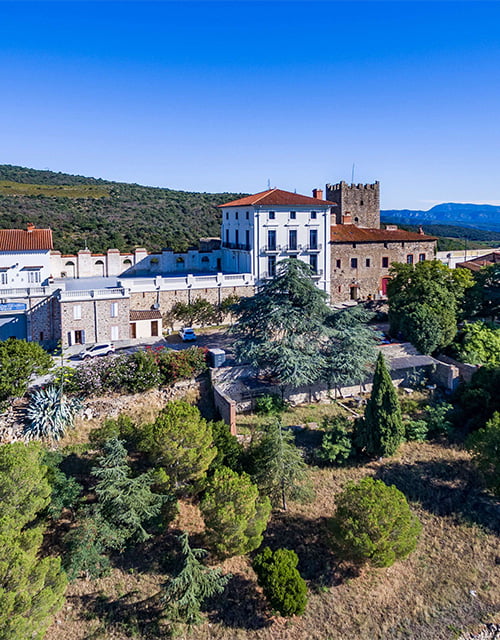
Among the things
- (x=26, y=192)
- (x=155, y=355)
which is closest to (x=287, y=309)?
(x=155, y=355)

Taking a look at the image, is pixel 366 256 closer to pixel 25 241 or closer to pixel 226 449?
pixel 25 241

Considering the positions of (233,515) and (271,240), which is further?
(271,240)

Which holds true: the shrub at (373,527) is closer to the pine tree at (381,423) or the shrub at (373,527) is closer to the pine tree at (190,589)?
the pine tree at (190,589)

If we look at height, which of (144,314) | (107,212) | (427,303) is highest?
(107,212)

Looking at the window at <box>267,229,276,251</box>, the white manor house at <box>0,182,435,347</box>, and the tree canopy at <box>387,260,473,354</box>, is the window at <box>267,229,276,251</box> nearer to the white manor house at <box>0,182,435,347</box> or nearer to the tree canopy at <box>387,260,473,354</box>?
the white manor house at <box>0,182,435,347</box>

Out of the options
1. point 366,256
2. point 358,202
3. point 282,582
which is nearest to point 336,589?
point 282,582

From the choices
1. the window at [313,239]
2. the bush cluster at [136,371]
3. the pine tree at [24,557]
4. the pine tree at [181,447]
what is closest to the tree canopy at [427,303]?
the window at [313,239]

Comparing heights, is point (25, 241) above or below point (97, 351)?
above

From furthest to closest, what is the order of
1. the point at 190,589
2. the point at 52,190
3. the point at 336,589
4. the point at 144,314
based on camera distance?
the point at 52,190
the point at 144,314
the point at 336,589
the point at 190,589

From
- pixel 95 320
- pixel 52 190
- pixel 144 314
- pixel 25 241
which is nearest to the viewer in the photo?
pixel 95 320
